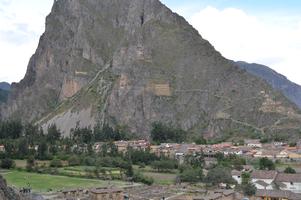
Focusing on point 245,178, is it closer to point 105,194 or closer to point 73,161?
point 105,194

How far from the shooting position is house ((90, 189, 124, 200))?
5669 centimetres

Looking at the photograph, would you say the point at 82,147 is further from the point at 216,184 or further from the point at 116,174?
the point at 216,184

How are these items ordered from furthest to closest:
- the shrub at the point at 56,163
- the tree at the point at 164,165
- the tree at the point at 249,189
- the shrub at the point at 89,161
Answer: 1. the shrub at the point at 89,161
2. the shrub at the point at 56,163
3. the tree at the point at 164,165
4. the tree at the point at 249,189

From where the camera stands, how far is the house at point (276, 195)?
60.3 metres

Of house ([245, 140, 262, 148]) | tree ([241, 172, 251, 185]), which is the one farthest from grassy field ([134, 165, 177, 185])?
house ([245, 140, 262, 148])

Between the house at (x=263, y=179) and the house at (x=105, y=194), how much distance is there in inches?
865

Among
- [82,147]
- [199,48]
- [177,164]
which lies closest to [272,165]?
[177,164]

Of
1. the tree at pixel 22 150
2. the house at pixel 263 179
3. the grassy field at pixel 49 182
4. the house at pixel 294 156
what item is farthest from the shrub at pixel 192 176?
the tree at pixel 22 150

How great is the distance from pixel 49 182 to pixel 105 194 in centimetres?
2103

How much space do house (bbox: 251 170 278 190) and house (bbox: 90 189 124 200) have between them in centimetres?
2196

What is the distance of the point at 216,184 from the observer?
241ft

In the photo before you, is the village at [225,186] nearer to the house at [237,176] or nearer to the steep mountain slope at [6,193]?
the house at [237,176]

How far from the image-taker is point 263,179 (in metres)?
72.2

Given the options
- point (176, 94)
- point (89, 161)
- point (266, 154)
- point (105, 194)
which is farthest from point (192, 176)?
point (176, 94)
